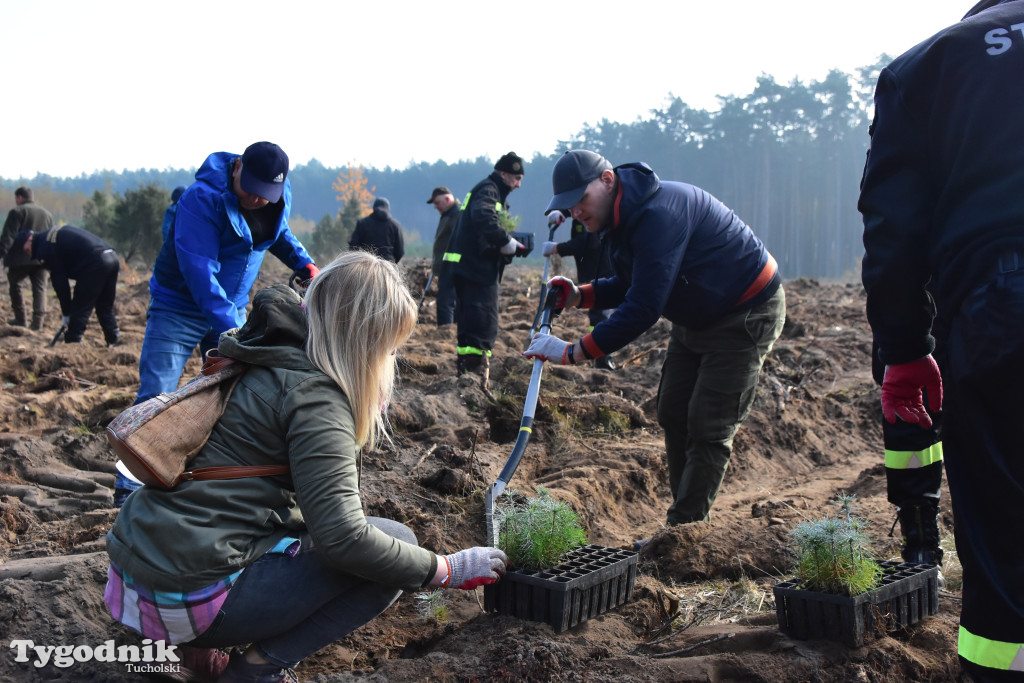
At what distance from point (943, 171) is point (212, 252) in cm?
334

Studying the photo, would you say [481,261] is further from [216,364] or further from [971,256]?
[971,256]

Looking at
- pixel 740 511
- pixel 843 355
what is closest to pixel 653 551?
pixel 740 511

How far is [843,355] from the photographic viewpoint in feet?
33.5

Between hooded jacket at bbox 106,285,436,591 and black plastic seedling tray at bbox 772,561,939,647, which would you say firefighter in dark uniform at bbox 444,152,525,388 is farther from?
hooded jacket at bbox 106,285,436,591

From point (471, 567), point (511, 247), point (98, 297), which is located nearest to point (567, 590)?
point (471, 567)

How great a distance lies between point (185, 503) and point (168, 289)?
2.44 metres

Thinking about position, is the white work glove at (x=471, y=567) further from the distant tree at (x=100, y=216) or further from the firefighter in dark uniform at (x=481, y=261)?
the distant tree at (x=100, y=216)

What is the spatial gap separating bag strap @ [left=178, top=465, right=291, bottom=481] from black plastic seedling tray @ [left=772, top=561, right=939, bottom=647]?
1755 mm

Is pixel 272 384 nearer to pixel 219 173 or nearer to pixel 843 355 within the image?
pixel 219 173

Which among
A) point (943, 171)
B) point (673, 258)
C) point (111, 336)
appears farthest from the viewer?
point (111, 336)

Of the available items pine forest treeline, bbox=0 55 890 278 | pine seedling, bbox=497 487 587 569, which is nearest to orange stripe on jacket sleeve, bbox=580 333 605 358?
pine seedling, bbox=497 487 587 569

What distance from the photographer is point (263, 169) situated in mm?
3979

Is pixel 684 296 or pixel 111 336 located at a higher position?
pixel 684 296

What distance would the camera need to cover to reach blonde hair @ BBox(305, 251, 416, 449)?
7.40 feet
